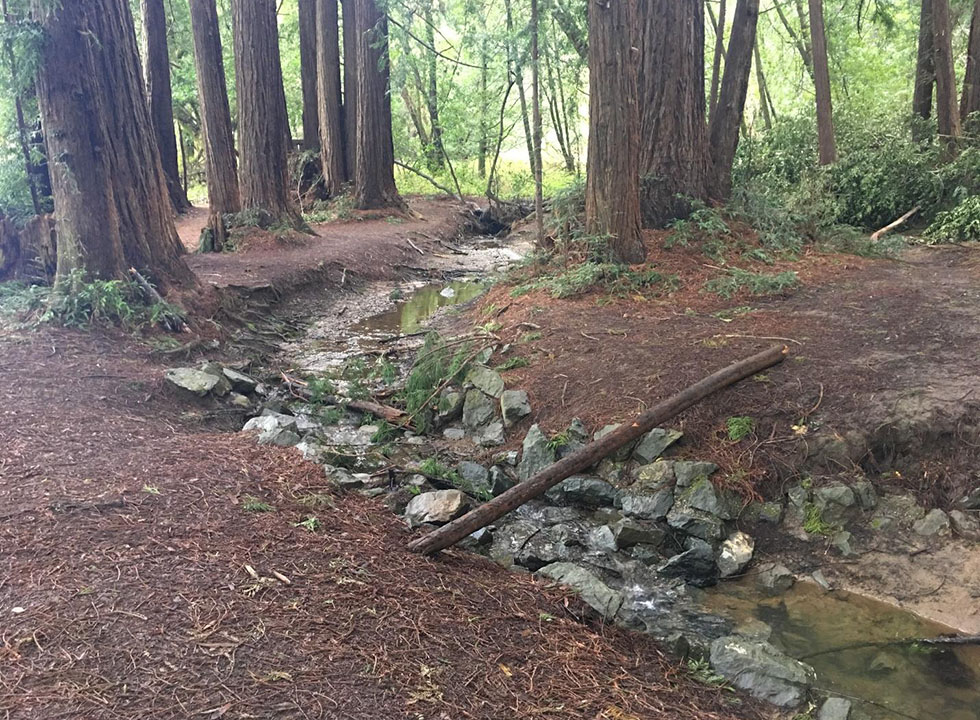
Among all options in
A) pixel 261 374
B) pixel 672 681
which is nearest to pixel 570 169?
pixel 261 374

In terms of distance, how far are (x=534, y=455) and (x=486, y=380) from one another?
4.56ft

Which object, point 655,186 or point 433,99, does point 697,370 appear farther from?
point 433,99

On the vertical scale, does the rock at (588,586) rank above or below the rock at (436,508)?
below

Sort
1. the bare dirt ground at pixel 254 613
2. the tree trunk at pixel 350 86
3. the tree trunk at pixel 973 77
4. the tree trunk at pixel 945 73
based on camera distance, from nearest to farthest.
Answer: the bare dirt ground at pixel 254 613, the tree trunk at pixel 945 73, the tree trunk at pixel 973 77, the tree trunk at pixel 350 86

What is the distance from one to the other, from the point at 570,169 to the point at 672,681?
2769cm

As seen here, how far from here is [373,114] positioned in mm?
17656

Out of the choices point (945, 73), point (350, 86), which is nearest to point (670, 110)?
point (945, 73)

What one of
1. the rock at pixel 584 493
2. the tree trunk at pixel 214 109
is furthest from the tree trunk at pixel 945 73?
the tree trunk at pixel 214 109

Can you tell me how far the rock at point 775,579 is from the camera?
4.87 metres

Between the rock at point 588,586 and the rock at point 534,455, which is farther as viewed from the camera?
the rock at point 534,455

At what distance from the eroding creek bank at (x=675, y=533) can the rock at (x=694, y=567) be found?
1 centimetres

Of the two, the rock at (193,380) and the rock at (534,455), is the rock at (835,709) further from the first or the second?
the rock at (193,380)

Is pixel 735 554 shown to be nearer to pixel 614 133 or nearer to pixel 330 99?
pixel 614 133

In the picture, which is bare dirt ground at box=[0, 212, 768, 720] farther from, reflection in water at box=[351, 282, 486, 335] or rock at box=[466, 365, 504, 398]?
reflection in water at box=[351, 282, 486, 335]
